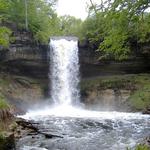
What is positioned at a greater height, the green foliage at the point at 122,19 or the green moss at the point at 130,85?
the green foliage at the point at 122,19

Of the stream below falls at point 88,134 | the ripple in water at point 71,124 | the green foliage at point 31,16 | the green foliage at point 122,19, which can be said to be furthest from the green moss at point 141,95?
the green foliage at point 122,19

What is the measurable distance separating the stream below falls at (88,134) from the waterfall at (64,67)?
10.9 m

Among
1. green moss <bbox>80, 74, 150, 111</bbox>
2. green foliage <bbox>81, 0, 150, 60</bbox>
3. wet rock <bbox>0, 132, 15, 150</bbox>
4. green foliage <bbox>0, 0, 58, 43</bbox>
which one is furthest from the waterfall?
green foliage <bbox>81, 0, 150, 60</bbox>

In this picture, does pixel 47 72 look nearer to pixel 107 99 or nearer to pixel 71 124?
pixel 107 99

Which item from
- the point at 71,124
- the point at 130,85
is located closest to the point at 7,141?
the point at 71,124

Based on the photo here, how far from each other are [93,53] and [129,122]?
1307 cm

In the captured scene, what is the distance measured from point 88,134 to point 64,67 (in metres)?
18.5

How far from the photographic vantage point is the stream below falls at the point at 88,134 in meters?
16.4

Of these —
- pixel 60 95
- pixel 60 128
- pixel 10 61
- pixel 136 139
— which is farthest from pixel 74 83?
pixel 136 139

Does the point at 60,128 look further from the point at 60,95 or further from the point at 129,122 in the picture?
the point at 60,95

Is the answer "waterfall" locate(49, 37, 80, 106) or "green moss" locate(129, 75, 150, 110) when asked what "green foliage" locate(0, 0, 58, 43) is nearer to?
"waterfall" locate(49, 37, 80, 106)

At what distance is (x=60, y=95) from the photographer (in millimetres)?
37125

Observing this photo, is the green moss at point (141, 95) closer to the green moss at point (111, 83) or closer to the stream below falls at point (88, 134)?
the green moss at point (111, 83)

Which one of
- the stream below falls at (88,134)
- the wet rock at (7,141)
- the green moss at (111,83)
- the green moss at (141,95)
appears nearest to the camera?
the wet rock at (7,141)
